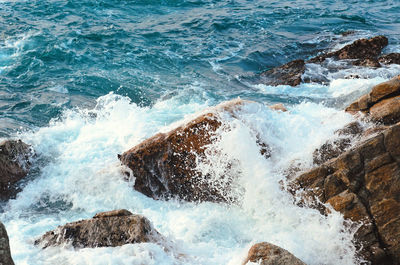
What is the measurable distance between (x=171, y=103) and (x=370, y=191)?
7.29 meters

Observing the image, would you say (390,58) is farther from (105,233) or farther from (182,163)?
(105,233)

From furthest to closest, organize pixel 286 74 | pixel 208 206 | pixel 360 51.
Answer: pixel 360 51
pixel 286 74
pixel 208 206

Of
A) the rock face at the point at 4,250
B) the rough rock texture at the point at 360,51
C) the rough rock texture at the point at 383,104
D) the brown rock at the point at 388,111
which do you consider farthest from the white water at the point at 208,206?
the rough rock texture at the point at 360,51

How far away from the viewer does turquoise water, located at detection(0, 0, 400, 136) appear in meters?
12.9

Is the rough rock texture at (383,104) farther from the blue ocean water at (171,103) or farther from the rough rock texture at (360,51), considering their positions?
the rough rock texture at (360,51)

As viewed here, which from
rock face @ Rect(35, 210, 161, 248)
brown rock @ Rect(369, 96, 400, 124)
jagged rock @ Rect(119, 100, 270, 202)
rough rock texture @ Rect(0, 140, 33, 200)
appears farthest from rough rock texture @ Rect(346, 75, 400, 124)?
rough rock texture @ Rect(0, 140, 33, 200)

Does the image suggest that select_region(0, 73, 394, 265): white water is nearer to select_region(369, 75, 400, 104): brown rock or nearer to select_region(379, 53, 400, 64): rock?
select_region(369, 75, 400, 104): brown rock

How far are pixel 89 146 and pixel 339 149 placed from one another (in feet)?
18.2

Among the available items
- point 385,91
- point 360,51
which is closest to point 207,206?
point 385,91

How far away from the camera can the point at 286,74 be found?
14.4 metres

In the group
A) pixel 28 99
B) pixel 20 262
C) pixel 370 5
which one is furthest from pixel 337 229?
pixel 370 5

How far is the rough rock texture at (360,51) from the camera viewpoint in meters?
15.2

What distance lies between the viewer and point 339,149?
Answer: 6.72m

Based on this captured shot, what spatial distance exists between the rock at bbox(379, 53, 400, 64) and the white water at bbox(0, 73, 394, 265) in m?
6.68
